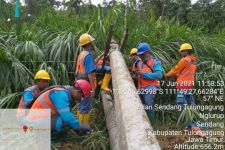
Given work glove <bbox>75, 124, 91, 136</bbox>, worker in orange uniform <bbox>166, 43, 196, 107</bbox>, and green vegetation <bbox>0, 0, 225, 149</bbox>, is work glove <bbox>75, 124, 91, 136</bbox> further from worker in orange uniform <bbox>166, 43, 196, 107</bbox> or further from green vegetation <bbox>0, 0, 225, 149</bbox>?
worker in orange uniform <bbox>166, 43, 196, 107</bbox>

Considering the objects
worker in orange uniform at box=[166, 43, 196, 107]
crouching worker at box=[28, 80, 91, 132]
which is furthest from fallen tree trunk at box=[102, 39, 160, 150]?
worker in orange uniform at box=[166, 43, 196, 107]

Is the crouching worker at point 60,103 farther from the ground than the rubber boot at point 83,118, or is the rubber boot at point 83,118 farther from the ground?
the crouching worker at point 60,103

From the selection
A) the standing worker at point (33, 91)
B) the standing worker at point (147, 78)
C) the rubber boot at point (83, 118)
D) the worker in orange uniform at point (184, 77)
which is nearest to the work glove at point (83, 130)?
the rubber boot at point (83, 118)

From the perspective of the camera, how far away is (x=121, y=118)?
12.7 ft

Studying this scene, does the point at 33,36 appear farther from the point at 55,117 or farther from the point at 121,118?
the point at 121,118

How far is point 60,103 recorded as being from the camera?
15.4ft

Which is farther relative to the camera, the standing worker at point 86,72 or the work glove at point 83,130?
the standing worker at point 86,72

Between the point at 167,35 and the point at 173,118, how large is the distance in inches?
108

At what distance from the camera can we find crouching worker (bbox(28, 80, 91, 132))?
15.5 feet

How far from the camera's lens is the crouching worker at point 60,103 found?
472 centimetres

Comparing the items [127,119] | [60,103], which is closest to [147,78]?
[60,103]

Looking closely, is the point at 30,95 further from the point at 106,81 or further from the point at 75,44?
the point at 75,44

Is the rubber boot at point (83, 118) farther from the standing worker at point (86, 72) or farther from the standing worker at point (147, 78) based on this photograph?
the standing worker at point (147, 78)

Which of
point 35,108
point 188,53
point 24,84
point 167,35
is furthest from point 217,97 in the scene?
point 35,108
